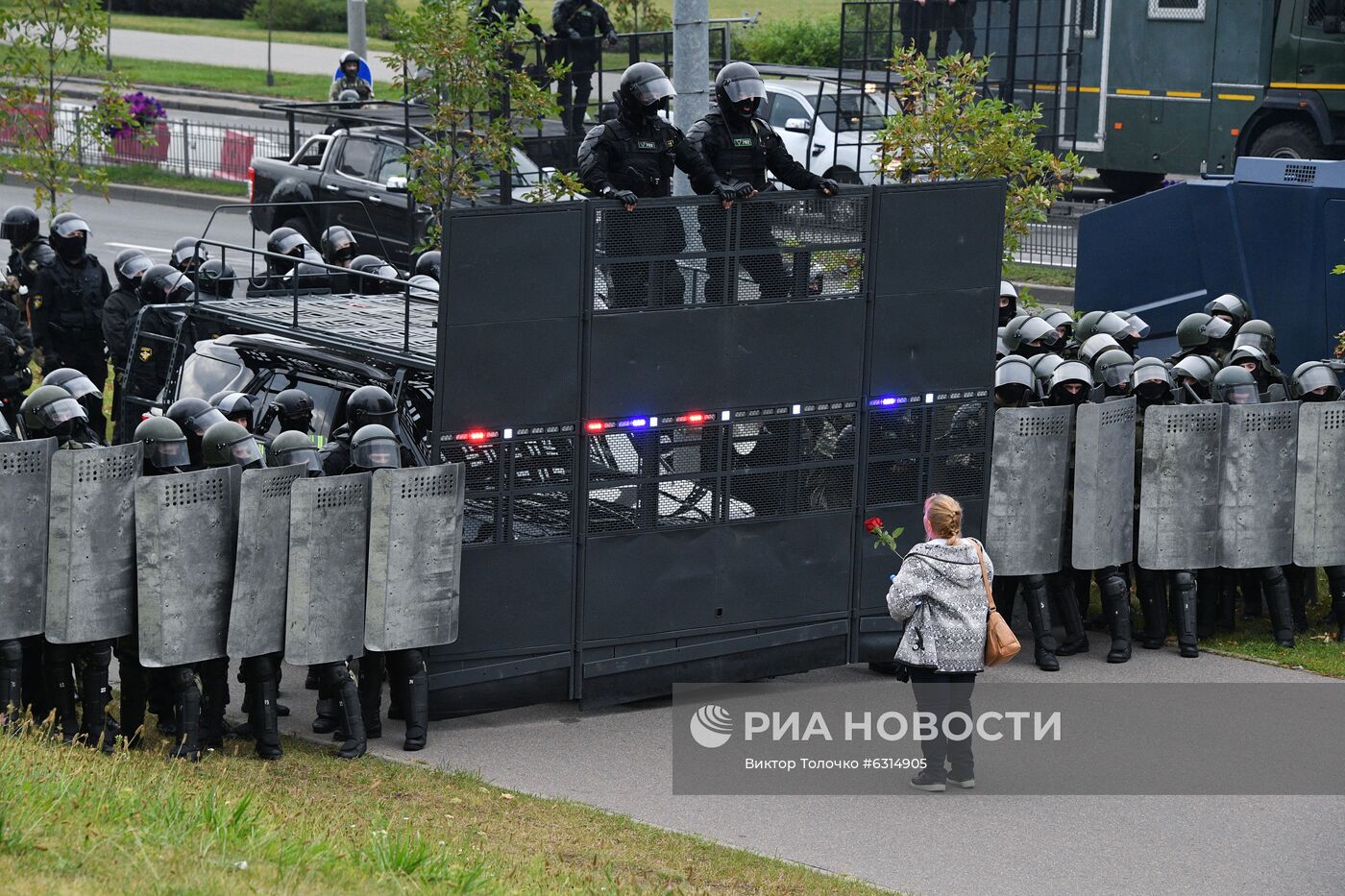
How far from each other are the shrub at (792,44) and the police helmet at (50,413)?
3131cm

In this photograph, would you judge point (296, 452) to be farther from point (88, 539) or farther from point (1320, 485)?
point (1320, 485)

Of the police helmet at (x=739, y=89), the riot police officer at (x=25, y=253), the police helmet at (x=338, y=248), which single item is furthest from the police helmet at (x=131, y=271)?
the police helmet at (x=739, y=89)

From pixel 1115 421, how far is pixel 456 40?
6390 millimetres

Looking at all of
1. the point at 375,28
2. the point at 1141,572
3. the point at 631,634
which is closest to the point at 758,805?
the point at 631,634

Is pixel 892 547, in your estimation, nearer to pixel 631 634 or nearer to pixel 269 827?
pixel 631 634

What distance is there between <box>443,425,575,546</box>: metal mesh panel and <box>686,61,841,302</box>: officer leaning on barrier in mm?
1408

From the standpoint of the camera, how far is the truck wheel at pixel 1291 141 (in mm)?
23469

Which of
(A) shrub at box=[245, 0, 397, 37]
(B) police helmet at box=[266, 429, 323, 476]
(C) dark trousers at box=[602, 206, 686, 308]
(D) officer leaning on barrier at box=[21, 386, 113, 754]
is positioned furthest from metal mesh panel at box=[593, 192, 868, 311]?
(A) shrub at box=[245, 0, 397, 37]

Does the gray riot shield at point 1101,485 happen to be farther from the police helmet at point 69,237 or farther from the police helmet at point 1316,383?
the police helmet at point 69,237

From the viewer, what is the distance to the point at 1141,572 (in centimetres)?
1090

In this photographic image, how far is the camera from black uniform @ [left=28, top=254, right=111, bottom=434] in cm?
1438

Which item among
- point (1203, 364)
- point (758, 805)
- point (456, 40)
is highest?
point (456, 40)

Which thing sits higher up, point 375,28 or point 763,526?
point 375,28

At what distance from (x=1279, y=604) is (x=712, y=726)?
374 cm
